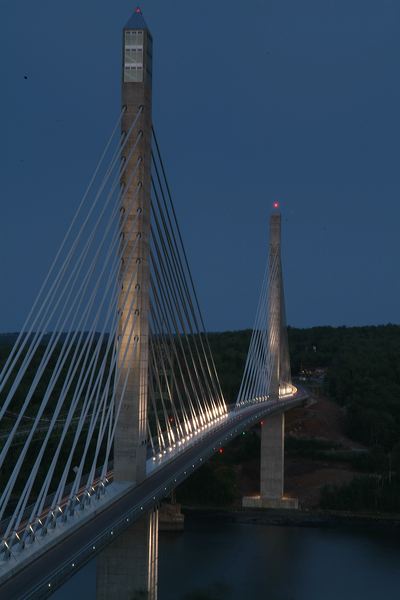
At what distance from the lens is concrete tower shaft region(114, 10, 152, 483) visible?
1977 centimetres

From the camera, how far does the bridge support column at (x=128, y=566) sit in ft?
62.2

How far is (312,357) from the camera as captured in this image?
8694 cm

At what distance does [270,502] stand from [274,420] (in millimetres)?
3954

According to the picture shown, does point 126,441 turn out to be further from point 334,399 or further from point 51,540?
point 334,399

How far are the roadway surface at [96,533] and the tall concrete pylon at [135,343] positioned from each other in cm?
78

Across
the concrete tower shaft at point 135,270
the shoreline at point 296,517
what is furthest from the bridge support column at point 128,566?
the shoreline at point 296,517

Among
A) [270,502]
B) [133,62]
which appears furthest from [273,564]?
[133,62]

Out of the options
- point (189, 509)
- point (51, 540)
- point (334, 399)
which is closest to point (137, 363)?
point (51, 540)

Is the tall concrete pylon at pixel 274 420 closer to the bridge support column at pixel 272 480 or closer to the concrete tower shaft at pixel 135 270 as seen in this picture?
the bridge support column at pixel 272 480

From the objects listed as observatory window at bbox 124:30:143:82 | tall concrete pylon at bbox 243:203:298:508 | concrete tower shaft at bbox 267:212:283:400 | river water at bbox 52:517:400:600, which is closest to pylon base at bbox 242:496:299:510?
tall concrete pylon at bbox 243:203:298:508

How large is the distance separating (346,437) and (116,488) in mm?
37211

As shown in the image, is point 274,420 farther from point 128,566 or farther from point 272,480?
point 128,566

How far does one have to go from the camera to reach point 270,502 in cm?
4244

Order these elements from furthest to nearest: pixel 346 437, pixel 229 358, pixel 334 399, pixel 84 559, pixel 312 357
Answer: pixel 312 357, pixel 229 358, pixel 334 399, pixel 346 437, pixel 84 559
